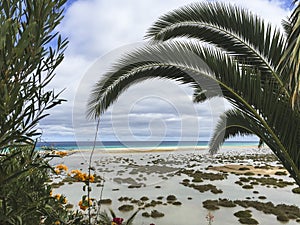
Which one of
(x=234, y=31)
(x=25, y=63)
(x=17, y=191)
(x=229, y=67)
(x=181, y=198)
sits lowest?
(x=181, y=198)

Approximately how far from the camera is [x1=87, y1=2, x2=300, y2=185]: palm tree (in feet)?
10.3

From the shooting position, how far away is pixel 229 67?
10.7ft

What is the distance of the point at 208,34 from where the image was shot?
391 centimetres

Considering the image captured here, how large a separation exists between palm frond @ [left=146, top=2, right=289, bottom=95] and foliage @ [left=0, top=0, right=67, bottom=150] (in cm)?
306

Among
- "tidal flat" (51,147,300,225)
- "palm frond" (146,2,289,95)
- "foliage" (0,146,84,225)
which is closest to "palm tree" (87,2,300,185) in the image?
"palm frond" (146,2,289,95)

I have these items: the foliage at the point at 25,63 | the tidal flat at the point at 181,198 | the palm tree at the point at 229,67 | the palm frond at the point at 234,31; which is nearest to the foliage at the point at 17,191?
Answer: the foliage at the point at 25,63

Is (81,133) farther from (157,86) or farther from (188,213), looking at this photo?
(188,213)

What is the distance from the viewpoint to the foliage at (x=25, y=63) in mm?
771

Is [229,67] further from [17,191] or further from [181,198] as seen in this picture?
[181,198]

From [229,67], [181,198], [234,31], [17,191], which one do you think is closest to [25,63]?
[17,191]

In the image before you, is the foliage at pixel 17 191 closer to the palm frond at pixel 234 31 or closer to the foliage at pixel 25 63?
the foliage at pixel 25 63

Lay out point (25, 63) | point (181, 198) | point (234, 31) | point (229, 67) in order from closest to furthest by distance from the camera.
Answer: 1. point (25, 63)
2. point (229, 67)
3. point (234, 31)
4. point (181, 198)

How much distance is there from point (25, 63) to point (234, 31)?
3362 millimetres

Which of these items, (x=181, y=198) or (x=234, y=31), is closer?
(x=234, y=31)
